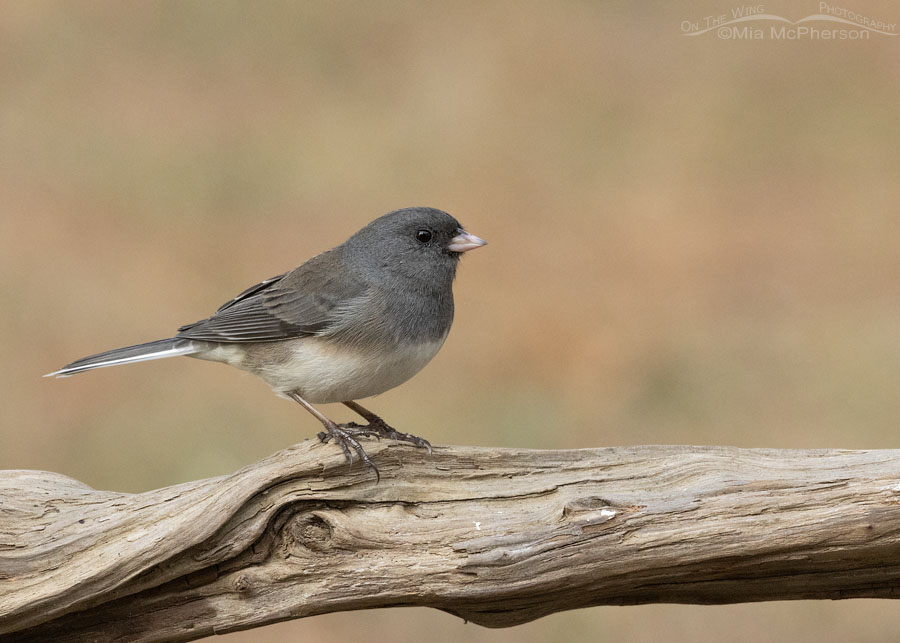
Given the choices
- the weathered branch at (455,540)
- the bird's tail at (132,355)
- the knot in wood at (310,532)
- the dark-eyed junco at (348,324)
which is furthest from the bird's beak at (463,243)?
the knot in wood at (310,532)

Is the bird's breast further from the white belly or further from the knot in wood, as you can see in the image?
the knot in wood

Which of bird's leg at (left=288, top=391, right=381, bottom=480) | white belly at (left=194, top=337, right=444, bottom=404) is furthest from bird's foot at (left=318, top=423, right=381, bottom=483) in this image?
white belly at (left=194, top=337, right=444, bottom=404)

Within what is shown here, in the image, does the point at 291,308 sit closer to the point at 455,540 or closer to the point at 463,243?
the point at 463,243

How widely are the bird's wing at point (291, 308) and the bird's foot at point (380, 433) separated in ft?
0.99

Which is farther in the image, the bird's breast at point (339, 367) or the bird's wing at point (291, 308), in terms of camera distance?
the bird's wing at point (291, 308)

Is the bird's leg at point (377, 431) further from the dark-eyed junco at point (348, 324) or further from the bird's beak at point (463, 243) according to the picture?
the bird's beak at point (463, 243)

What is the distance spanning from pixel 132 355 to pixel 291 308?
0.50 metres

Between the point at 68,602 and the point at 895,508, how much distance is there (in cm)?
198

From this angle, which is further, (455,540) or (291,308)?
(291,308)

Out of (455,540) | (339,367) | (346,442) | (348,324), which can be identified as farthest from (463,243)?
(455,540)

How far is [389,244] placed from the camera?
2.91 m

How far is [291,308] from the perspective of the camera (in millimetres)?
2875

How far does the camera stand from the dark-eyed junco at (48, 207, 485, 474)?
262 centimetres

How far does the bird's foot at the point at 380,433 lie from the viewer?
257cm
